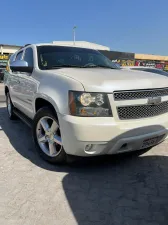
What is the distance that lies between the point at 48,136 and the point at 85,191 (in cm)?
102

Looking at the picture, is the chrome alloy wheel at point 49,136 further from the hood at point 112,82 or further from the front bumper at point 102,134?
the hood at point 112,82

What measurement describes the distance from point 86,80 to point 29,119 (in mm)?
1881

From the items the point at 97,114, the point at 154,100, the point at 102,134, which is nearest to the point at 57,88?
the point at 97,114

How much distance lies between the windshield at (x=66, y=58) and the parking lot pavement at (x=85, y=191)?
61.2 inches

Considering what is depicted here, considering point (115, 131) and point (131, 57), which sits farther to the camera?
point (131, 57)

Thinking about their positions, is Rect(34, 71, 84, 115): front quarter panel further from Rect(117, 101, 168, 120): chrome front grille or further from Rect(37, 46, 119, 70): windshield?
Rect(117, 101, 168, 120): chrome front grille

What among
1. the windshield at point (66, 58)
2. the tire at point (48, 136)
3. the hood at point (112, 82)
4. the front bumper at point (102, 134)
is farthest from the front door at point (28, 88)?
the front bumper at point (102, 134)

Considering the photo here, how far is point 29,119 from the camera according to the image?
4.33 m

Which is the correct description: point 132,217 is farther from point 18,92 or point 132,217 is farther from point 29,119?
point 18,92

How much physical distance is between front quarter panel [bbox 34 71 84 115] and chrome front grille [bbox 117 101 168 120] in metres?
0.58

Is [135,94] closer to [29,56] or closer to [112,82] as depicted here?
[112,82]

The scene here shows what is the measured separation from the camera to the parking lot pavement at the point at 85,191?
7.45 feet

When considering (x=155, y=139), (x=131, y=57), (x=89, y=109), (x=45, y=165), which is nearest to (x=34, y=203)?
(x=45, y=165)

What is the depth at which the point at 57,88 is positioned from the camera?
3.06 metres
